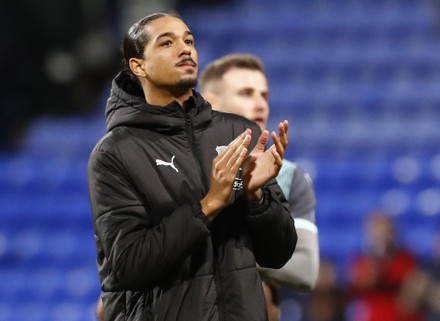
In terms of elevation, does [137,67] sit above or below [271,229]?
above

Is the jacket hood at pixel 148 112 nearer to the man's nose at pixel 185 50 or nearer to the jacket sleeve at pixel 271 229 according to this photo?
the man's nose at pixel 185 50

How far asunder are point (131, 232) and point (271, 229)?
36 centimetres

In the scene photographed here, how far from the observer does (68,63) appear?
1112 cm

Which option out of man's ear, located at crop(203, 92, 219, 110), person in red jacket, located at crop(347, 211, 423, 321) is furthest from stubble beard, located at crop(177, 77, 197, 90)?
person in red jacket, located at crop(347, 211, 423, 321)

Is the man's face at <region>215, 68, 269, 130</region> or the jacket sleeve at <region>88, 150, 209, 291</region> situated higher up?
the man's face at <region>215, 68, 269, 130</region>

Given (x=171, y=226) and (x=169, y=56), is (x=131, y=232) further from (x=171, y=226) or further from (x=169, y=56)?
(x=169, y=56)

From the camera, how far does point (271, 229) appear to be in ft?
8.80

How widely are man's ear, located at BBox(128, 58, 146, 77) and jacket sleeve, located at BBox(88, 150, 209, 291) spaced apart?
0.27 m

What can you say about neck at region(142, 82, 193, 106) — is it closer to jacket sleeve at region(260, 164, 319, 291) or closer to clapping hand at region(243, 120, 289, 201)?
clapping hand at region(243, 120, 289, 201)

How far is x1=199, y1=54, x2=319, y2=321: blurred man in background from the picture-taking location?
3469 millimetres

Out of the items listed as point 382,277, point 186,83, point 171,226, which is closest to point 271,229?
point 171,226

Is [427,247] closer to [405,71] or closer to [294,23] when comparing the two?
[405,71]

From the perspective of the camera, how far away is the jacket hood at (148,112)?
2725 mm

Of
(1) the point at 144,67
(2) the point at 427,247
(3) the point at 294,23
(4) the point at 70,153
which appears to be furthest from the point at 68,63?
(1) the point at 144,67
